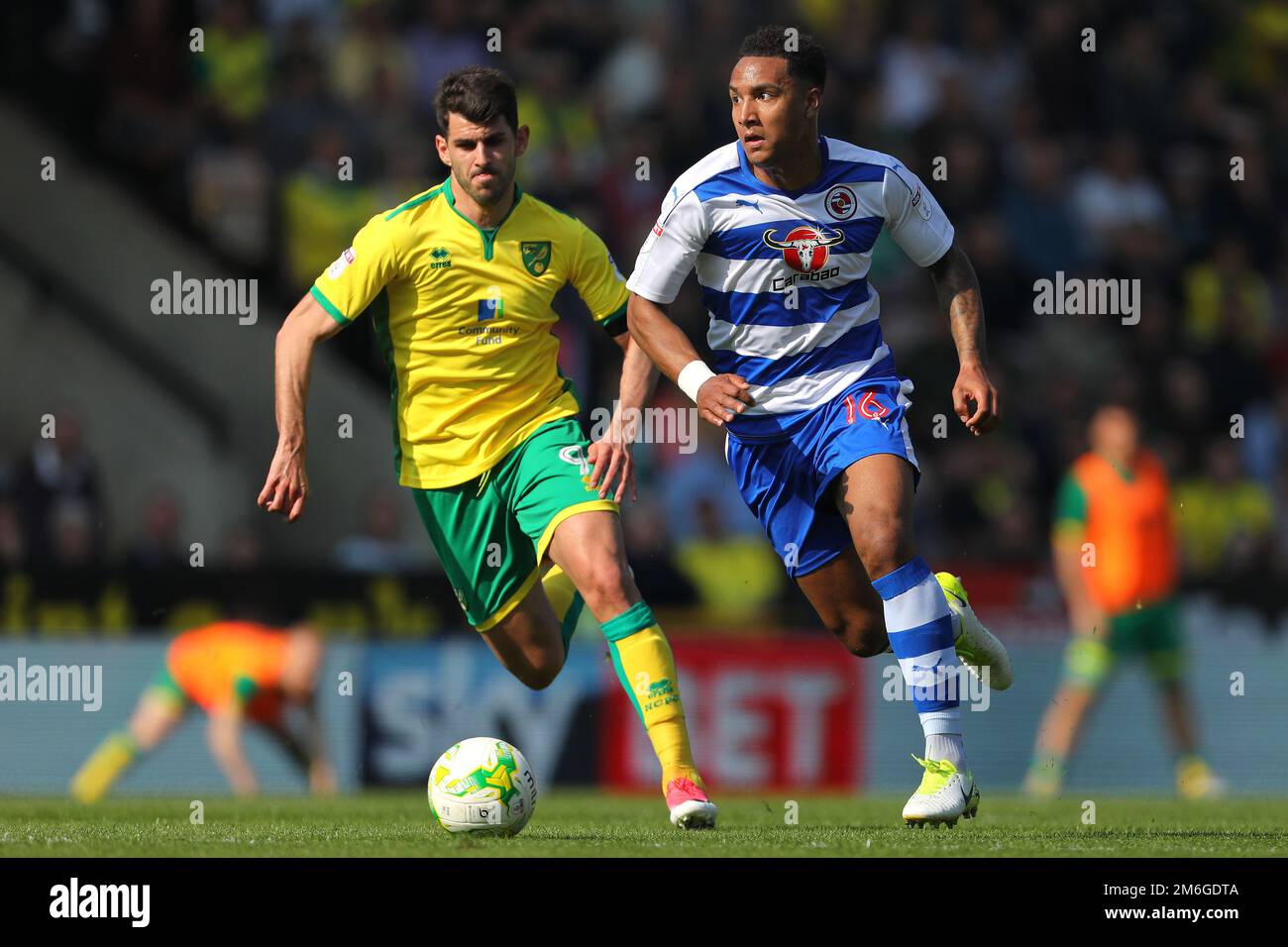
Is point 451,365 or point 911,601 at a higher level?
point 451,365

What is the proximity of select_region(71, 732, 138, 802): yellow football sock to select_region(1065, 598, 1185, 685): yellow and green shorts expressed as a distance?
5789 millimetres

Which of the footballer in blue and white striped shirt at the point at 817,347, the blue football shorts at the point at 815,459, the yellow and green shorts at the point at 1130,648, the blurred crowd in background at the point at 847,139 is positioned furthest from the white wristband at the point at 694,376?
the yellow and green shorts at the point at 1130,648

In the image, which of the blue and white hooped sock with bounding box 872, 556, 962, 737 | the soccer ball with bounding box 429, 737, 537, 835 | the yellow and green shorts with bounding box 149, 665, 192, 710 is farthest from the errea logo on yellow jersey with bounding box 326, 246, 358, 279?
the yellow and green shorts with bounding box 149, 665, 192, 710

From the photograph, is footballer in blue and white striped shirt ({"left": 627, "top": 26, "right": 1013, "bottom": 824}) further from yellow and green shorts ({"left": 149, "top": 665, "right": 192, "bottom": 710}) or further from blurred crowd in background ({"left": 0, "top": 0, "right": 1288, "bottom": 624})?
yellow and green shorts ({"left": 149, "top": 665, "right": 192, "bottom": 710})

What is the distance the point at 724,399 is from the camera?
656cm

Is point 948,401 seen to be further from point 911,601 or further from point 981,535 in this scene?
point 911,601

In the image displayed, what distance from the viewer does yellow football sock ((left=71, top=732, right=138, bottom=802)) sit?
463 inches

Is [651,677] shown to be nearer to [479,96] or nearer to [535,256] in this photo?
[535,256]

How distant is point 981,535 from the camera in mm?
13461

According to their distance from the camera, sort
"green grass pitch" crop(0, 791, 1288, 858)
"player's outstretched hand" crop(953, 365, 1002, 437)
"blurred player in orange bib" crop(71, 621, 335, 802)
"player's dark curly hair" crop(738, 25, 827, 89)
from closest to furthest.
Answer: "green grass pitch" crop(0, 791, 1288, 858) → "player's outstretched hand" crop(953, 365, 1002, 437) → "player's dark curly hair" crop(738, 25, 827, 89) → "blurred player in orange bib" crop(71, 621, 335, 802)

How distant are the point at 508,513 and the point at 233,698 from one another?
5.02 m

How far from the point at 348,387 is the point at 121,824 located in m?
6.95

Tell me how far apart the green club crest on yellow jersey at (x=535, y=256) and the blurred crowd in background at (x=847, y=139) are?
190 inches

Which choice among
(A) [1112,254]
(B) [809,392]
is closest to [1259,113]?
(A) [1112,254]
